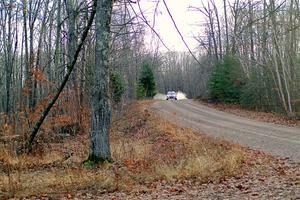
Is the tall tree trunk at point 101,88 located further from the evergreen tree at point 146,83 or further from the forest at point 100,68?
the evergreen tree at point 146,83

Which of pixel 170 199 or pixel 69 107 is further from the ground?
pixel 69 107

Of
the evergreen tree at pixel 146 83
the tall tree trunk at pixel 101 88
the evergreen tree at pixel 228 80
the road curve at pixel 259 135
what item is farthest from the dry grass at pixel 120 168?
the evergreen tree at pixel 146 83

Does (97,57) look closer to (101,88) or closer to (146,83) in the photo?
(101,88)

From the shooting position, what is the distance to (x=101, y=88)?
1008 centimetres

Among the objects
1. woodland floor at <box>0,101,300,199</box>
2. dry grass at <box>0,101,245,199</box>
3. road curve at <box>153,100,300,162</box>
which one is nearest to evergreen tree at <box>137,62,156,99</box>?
road curve at <box>153,100,300,162</box>

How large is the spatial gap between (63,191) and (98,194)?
77 centimetres

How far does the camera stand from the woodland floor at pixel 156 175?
7574 mm

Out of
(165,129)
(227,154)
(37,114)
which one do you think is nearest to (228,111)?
(165,129)

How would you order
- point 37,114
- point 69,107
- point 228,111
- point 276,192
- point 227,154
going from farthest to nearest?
point 228,111 → point 69,107 → point 37,114 → point 227,154 → point 276,192

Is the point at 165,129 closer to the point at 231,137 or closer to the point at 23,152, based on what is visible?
the point at 231,137

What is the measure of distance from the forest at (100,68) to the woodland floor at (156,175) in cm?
110

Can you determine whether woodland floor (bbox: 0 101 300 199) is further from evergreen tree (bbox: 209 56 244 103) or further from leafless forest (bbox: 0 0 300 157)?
evergreen tree (bbox: 209 56 244 103)

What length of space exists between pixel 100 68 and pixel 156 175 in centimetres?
316

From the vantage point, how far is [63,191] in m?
7.99
